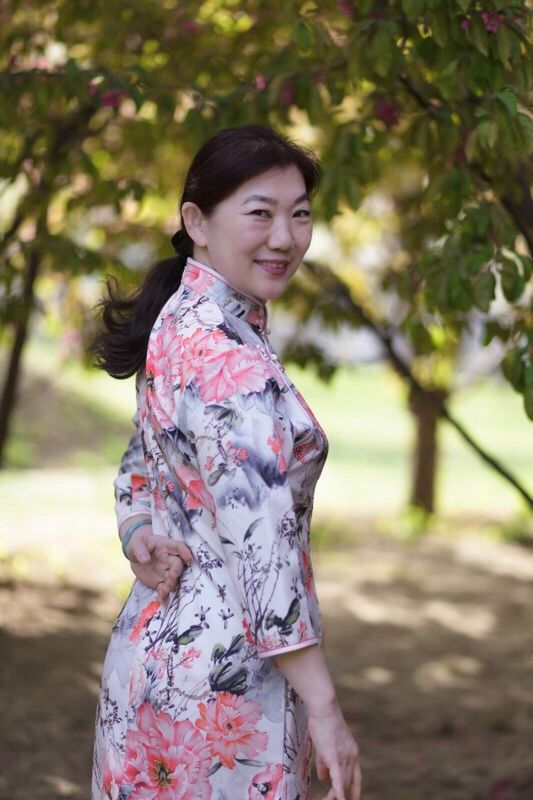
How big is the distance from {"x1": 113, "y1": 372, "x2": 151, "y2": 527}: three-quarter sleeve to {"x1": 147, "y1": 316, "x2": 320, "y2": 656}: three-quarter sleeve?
363mm

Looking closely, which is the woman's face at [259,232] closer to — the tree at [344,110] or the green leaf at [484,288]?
the tree at [344,110]

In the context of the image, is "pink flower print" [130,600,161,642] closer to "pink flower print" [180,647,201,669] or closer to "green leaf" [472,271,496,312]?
"pink flower print" [180,647,201,669]

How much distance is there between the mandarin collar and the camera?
1901mm

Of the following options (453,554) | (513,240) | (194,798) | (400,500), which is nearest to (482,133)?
(513,240)

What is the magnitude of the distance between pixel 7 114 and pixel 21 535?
5.30 meters

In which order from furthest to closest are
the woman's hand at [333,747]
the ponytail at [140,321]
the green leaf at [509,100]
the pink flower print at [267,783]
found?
the green leaf at [509,100], the ponytail at [140,321], the pink flower print at [267,783], the woman's hand at [333,747]

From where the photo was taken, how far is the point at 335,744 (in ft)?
5.50

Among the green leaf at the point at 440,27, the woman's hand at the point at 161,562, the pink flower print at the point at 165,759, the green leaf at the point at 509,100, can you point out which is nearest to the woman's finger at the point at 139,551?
the woman's hand at the point at 161,562

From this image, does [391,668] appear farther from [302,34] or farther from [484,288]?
[302,34]

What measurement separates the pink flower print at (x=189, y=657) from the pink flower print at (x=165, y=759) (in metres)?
0.09

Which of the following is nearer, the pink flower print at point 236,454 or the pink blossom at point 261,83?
the pink flower print at point 236,454

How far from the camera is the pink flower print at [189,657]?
1795 mm

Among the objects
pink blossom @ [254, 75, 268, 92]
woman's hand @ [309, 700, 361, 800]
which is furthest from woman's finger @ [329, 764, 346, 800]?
pink blossom @ [254, 75, 268, 92]

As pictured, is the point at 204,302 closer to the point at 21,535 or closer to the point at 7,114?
the point at 7,114
